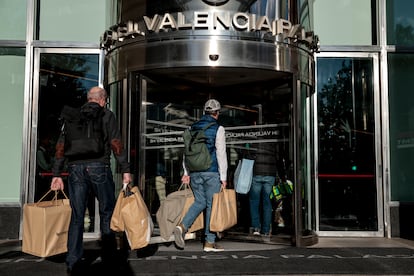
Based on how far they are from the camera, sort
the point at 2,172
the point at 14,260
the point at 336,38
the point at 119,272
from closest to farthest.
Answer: the point at 119,272 → the point at 14,260 → the point at 2,172 → the point at 336,38

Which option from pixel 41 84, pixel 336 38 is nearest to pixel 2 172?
pixel 41 84

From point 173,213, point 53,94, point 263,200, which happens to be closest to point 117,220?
point 173,213

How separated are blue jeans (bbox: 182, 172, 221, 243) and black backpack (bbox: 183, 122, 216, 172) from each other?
0.34ft

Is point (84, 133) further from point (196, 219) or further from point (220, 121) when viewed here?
point (220, 121)

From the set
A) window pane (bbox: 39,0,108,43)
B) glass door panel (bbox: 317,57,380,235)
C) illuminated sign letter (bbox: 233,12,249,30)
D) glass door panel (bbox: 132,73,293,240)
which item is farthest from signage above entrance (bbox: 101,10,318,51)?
glass door panel (bbox: 317,57,380,235)

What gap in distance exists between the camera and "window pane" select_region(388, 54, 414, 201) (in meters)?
8.32

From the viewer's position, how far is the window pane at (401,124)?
832cm

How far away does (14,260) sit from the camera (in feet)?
18.7

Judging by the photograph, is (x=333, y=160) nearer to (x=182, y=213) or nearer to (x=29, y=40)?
(x=182, y=213)

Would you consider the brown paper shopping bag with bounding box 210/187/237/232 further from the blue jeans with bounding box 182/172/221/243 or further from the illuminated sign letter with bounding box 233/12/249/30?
the illuminated sign letter with bounding box 233/12/249/30

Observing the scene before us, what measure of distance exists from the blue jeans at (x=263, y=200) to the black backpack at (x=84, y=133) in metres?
3.17

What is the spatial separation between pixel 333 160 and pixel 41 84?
184 inches

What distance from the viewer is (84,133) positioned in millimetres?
4848

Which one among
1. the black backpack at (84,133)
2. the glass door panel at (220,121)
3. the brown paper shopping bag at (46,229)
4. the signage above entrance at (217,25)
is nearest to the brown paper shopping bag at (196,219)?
the glass door panel at (220,121)
